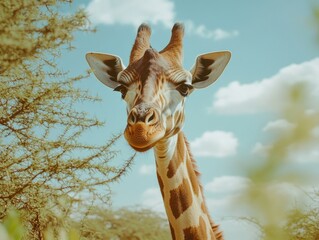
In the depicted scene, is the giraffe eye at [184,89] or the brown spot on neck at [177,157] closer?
the brown spot on neck at [177,157]

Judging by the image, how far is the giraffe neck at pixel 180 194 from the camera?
8.00 ft

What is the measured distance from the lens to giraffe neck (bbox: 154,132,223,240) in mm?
2438

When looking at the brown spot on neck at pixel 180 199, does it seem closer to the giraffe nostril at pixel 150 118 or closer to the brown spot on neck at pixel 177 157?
the brown spot on neck at pixel 177 157

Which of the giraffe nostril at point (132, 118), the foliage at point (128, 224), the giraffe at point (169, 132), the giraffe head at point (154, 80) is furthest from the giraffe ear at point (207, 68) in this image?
the foliage at point (128, 224)

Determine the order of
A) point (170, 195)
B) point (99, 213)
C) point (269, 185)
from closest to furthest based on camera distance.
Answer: point (269, 185)
point (170, 195)
point (99, 213)

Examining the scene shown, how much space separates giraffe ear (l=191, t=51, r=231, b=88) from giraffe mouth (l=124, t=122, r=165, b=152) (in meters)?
0.80

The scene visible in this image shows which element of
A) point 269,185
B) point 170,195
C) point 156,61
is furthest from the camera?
point 156,61

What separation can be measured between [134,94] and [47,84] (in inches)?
91.8

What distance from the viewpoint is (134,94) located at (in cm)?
251

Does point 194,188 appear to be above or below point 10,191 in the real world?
below

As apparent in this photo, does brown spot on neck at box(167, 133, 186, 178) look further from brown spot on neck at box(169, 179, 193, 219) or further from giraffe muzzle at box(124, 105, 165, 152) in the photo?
giraffe muzzle at box(124, 105, 165, 152)

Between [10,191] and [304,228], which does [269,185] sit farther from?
[10,191]

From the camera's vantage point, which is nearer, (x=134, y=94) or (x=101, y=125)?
(x=134, y=94)

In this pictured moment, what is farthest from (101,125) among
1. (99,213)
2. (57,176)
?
(99,213)
